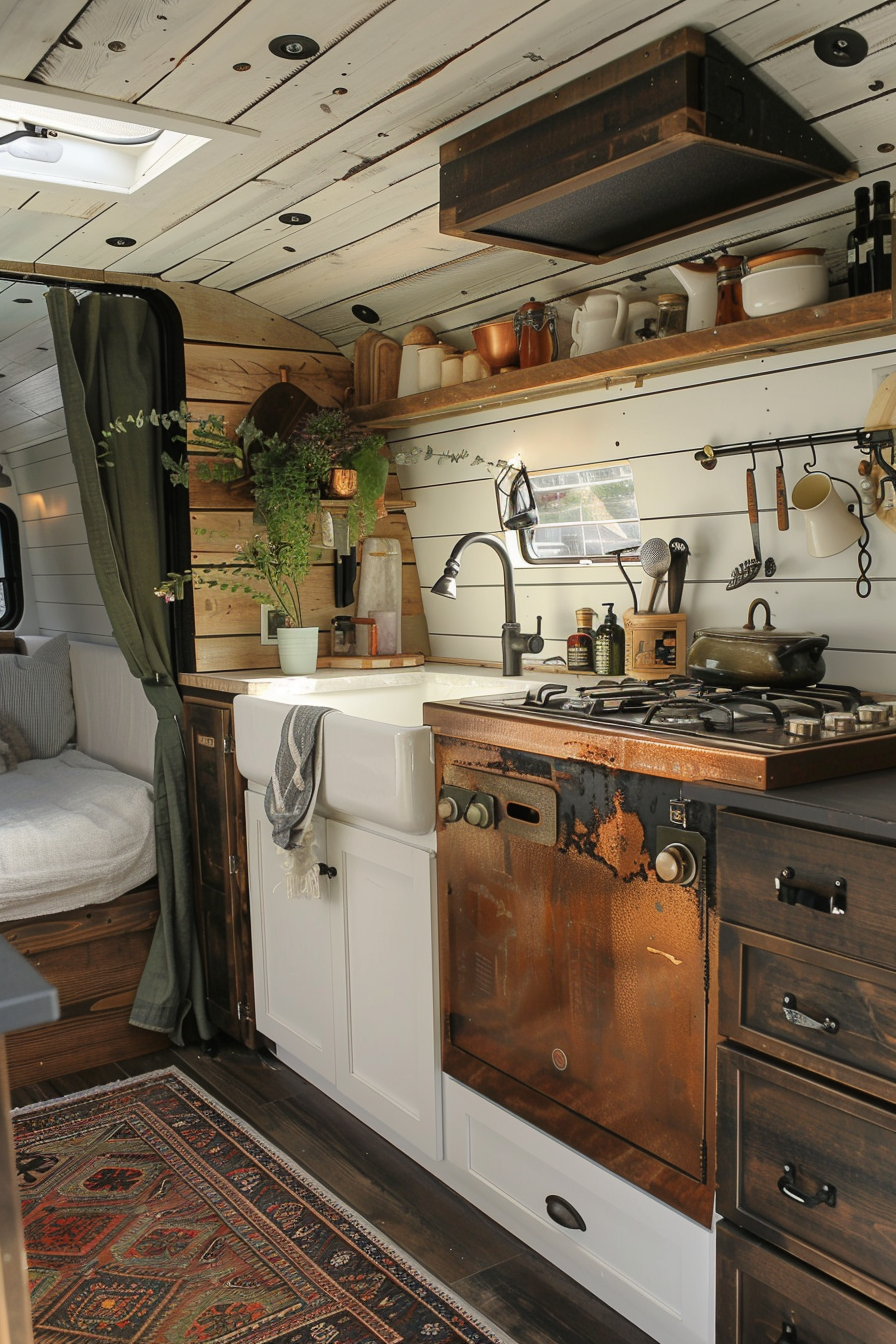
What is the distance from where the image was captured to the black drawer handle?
144 centimetres

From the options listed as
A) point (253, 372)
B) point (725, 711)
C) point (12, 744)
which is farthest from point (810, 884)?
point (12, 744)

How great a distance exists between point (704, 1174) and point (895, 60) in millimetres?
1730

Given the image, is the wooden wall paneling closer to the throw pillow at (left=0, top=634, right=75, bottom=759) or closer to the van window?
the throw pillow at (left=0, top=634, right=75, bottom=759)

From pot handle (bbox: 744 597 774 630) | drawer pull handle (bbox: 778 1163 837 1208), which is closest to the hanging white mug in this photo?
pot handle (bbox: 744 597 774 630)

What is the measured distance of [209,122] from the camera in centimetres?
208

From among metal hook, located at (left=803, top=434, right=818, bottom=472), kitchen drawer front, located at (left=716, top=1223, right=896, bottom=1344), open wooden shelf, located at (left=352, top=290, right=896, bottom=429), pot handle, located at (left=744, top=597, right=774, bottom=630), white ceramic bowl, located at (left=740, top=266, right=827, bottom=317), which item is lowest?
kitchen drawer front, located at (left=716, top=1223, right=896, bottom=1344)

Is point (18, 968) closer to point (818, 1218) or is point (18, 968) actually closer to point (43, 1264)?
point (818, 1218)

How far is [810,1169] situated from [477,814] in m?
0.84

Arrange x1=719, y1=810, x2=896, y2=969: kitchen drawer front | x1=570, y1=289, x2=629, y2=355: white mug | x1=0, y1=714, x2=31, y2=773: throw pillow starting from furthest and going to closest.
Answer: x1=0, y1=714, x2=31, y2=773: throw pillow
x1=570, y1=289, x2=629, y2=355: white mug
x1=719, y1=810, x2=896, y2=969: kitchen drawer front

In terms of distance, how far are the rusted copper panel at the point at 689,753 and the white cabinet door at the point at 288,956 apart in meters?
0.87

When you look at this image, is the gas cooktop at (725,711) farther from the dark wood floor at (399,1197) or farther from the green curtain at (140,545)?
the green curtain at (140,545)

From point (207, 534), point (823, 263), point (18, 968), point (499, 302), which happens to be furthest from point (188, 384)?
point (18, 968)

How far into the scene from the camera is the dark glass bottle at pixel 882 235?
6.47 ft

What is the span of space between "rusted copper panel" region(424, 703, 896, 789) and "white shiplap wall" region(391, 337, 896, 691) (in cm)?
55
